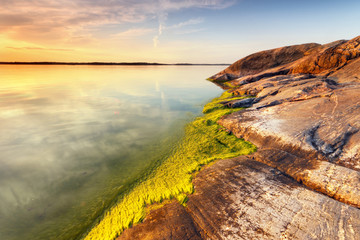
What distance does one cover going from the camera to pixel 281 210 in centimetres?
291

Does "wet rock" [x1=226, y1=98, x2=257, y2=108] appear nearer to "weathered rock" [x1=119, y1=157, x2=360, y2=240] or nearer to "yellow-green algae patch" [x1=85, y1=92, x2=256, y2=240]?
"yellow-green algae patch" [x1=85, y1=92, x2=256, y2=240]

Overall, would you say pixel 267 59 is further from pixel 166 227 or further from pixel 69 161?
pixel 166 227

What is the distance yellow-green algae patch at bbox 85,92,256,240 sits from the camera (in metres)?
3.37

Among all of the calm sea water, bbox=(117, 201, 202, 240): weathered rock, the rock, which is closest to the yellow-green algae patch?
bbox=(117, 201, 202, 240): weathered rock

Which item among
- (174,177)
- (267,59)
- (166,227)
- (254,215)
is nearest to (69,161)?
(174,177)

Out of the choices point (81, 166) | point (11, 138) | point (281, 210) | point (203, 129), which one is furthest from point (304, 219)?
point (11, 138)

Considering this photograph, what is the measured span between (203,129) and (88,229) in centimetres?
600

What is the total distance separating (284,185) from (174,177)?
275 centimetres

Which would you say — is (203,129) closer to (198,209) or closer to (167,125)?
(167,125)

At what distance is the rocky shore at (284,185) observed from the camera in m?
2.69

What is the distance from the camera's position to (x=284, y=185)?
3.52 metres

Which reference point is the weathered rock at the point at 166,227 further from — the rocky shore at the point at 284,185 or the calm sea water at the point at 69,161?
the calm sea water at the point at 69,161

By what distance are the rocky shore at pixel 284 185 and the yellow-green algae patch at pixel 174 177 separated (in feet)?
1.08

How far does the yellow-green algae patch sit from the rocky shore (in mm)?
330
